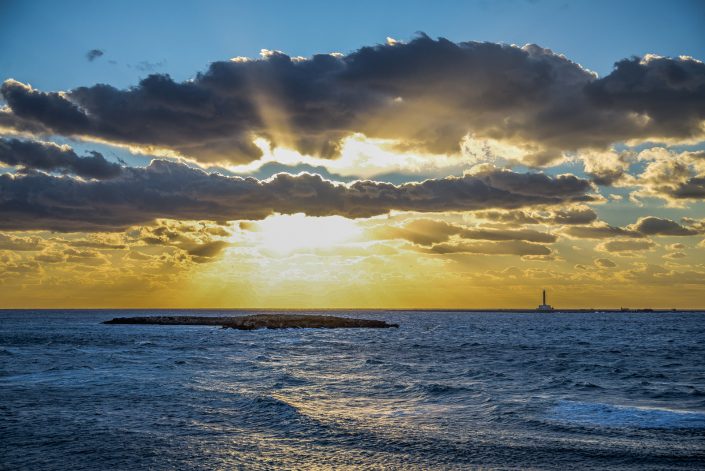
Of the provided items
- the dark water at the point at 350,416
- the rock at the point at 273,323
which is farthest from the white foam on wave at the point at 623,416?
the rock at the point at 273,323

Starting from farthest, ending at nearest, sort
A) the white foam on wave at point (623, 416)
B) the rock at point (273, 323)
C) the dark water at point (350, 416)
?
the rock at point (273, 323), the white foam on wave at point (623, 416), the dark water at point (350, 416)

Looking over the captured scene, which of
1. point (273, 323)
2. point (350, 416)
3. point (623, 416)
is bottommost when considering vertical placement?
point (273, 323)

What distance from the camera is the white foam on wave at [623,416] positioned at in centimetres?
2258

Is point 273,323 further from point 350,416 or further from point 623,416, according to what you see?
point 623,416

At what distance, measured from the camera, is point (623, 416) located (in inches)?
957

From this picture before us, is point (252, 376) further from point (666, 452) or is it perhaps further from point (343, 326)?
point (343, 326)

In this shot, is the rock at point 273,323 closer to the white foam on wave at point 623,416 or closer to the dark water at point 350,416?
the dark water at point 350,416

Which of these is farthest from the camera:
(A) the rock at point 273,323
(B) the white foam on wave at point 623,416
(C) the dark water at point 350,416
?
(A) the rock at point 273,323

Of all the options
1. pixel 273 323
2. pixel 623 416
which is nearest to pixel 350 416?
pixel 623 416

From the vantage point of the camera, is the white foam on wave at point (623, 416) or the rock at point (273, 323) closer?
the white foam on wave at point (623, 416)

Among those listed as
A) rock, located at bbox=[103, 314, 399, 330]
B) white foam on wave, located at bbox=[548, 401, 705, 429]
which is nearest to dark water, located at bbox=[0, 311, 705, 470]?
white foam on wave, located at bbox=[548, 401, 705, 429]

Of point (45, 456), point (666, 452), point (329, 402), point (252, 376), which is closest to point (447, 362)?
point (252, 376)

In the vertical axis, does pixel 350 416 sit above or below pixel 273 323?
above

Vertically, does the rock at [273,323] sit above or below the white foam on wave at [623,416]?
below
